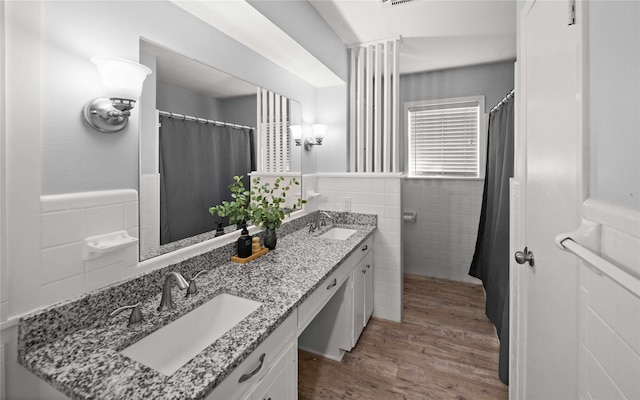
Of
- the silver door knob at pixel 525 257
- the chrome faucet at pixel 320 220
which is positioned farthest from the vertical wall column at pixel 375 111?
the silver door knob at pixel 525 257

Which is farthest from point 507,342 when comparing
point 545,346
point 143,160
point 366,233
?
point 143,160

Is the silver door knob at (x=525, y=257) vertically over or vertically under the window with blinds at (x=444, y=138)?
under

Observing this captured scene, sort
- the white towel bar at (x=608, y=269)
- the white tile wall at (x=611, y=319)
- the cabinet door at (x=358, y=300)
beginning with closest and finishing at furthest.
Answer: the white towel bar at (x=608, y=269)
the white tile wall at (x=611, y=319)
the cabinet door at (x=358, y=300)

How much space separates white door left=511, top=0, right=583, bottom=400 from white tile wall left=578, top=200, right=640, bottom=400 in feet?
0.29

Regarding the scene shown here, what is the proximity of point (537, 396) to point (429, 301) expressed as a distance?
189cm

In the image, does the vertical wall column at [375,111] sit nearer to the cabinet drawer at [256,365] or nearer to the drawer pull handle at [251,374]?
the cabinet drawer at [256,365]

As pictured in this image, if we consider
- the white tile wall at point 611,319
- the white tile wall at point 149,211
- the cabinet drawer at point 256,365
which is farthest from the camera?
the white tile wall at point 149,211

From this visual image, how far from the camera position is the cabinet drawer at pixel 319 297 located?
1372 millimetres

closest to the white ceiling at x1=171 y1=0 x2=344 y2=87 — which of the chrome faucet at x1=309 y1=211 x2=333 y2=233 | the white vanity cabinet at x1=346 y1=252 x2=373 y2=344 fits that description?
the chrome faucet at x1=309 y1=211 x2=333 y2=233

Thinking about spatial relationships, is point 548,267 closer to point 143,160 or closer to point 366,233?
point 366,233

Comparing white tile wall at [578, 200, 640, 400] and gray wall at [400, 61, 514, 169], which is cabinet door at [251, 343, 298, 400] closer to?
white tile wall at [578, 200, 640, 400]

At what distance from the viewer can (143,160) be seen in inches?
52.4

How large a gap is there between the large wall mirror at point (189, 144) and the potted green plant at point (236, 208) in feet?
0.11

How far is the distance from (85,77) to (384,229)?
2.33 metres
